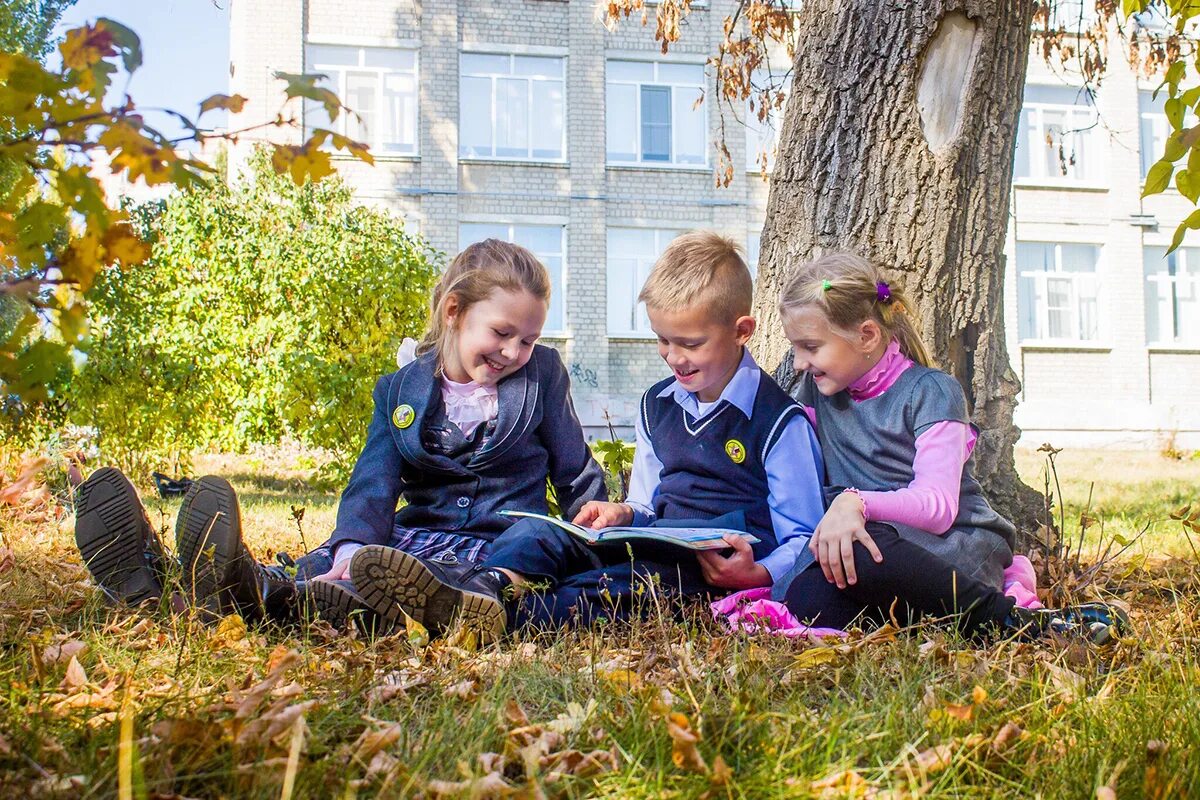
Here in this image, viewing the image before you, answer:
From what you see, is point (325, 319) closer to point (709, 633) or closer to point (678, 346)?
point (678, 346)

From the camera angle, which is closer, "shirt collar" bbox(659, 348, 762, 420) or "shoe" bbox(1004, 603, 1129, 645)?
"shoe" bbox(1004, 603, 1129, 645)

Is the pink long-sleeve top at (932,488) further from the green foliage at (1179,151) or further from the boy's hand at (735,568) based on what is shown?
the green foliage at (1179,151)

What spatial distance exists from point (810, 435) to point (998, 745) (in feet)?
5.32

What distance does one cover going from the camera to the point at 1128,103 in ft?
66.3

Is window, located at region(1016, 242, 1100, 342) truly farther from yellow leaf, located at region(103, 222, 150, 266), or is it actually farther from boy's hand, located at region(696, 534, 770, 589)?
yellow leaf, located at region(103, 222, 150, 266)

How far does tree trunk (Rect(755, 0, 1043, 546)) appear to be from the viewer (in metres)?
3.73

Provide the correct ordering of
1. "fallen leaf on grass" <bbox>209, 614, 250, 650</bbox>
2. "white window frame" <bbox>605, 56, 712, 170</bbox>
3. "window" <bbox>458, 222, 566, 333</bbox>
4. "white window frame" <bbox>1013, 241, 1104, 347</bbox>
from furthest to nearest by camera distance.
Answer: "white window frame" <bbox>1013, 241, 1104, 347</bbox> < "white window frame" <bbox>605, 56, 712, 170</bbox> < "window" <bbox>458, 222, 566, 333</bbox> < "fallen leaf on grass" <bbox>209, 614, 250, 650</bbox>

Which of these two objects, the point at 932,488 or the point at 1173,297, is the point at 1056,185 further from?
the point at 932,488

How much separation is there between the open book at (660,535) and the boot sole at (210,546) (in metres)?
0.72

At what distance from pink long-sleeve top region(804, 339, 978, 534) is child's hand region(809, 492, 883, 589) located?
7cm

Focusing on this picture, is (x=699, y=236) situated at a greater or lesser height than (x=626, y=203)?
lesser

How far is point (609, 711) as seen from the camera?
1847mm

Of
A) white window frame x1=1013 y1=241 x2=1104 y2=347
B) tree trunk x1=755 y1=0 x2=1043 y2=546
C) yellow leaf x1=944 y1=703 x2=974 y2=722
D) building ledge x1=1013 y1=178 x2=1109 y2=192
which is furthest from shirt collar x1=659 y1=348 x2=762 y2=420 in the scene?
building ledge x1=1013 y1=178 x2=1109 y2=192

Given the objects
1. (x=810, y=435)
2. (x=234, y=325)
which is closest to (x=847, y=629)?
(x=810, y=435)
